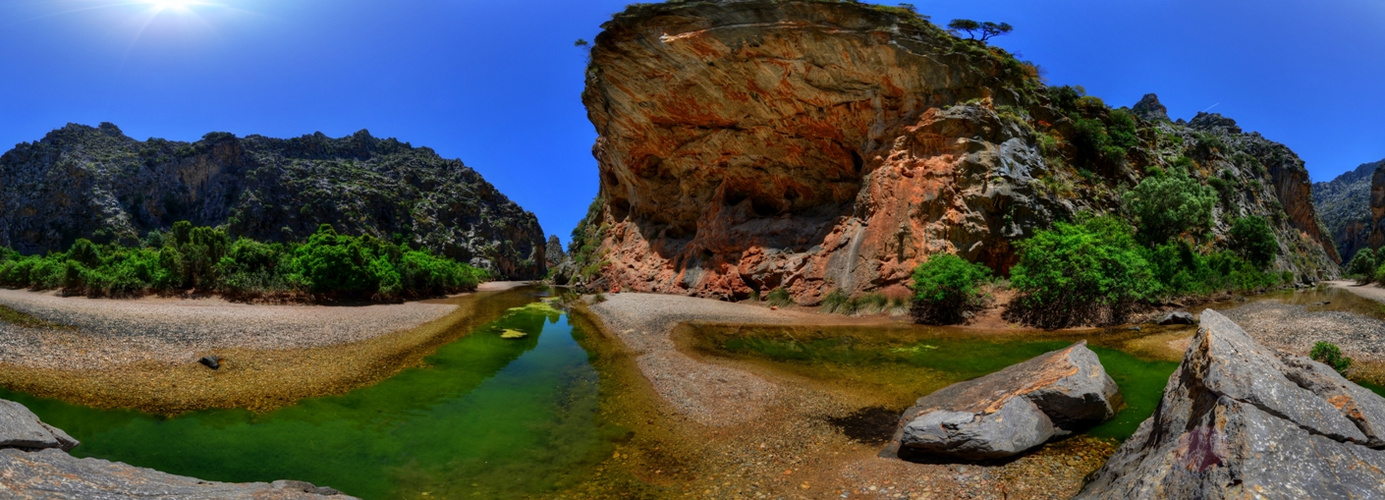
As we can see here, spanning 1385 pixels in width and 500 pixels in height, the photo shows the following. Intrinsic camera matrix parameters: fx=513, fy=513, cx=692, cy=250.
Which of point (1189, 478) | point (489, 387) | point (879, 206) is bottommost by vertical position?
point (489, 387)

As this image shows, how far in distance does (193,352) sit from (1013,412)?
49.5 feet

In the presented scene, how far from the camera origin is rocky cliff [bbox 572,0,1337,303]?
22.5 meters

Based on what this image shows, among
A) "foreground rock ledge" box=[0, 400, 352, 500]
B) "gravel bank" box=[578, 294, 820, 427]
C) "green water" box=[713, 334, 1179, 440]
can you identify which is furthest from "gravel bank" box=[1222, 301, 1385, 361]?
"foreground rock ledge" box=[0, 400, 352, 500]

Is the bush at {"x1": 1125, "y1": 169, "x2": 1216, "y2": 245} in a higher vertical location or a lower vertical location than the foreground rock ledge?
higher

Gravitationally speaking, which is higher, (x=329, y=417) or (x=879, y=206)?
(x=879, y=206)

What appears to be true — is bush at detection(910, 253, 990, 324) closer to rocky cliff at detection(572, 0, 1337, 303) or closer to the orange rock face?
the orange rock face

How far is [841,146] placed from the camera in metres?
29.4

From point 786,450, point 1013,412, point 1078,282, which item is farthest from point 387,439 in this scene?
point 1078,282

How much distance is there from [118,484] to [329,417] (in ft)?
14.0

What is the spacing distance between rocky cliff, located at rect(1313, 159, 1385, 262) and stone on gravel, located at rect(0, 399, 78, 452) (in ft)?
337

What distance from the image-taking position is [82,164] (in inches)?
2502

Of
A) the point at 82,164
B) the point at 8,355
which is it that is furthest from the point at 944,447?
the point at 82,164

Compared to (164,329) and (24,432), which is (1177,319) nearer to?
(24,432)

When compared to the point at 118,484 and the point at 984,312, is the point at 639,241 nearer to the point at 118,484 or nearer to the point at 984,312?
the point at 984,312
